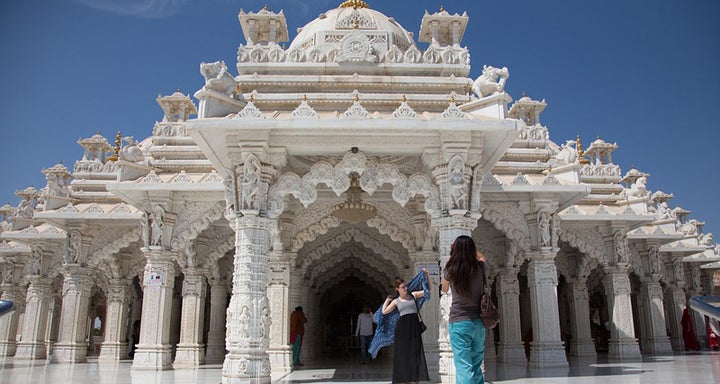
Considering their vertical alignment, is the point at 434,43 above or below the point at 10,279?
above

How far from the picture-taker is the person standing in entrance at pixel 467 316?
4844 millimetres

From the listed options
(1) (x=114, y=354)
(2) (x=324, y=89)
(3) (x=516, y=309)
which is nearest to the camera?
(2) (x=324, y=89)

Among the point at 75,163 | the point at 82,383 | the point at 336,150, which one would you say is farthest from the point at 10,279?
the point at 336,150

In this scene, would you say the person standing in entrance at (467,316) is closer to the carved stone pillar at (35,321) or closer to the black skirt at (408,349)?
the black skirt at (408,349)

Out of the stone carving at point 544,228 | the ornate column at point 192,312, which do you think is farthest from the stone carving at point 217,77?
the stone carving at point 544,228

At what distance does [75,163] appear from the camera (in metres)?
17.0

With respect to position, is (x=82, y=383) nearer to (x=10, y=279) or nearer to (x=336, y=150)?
(x=336, y=150)

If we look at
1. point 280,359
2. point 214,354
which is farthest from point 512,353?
point 214,354

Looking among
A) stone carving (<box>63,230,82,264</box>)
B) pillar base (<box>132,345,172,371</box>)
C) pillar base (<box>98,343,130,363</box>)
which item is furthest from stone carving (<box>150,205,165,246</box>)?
pillar base (<box>98,343,130,363</box>)

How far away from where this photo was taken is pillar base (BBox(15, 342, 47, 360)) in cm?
1628

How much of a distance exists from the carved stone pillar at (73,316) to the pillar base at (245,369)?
8145 mm

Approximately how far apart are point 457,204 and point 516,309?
6.85 metres

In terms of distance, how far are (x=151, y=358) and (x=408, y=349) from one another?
6.85 metres

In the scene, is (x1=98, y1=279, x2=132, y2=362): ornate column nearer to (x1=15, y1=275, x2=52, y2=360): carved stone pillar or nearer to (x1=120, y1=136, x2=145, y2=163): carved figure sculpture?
(x1=15, y1=275, x2=52, y2=360): carved stone pillar
